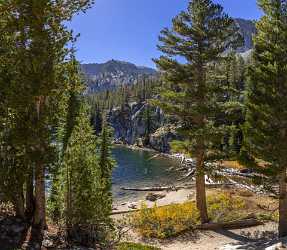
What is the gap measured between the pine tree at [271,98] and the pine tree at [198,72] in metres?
2.90

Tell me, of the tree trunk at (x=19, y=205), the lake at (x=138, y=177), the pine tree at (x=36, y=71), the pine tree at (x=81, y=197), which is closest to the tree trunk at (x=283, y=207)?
the pine tree at (x=81, y=197)

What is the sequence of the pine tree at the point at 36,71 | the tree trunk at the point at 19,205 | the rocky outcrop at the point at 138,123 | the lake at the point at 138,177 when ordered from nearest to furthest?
1. the pine tree at the point at 36,71
2. the tree trunk at the point at 19,205
3. the lake at the point at 138,177
4. the rocky outcrop at the point at 138,123

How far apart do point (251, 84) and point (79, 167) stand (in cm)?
1017

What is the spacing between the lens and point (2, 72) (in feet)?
46.0

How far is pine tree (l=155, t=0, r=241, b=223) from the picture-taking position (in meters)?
22.1

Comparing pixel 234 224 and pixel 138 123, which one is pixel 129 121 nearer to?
pixel 138 123

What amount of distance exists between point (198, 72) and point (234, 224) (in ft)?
31.8

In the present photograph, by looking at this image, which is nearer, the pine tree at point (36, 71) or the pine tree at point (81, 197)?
the pine tree at point (36, 71)

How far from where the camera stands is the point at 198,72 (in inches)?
896

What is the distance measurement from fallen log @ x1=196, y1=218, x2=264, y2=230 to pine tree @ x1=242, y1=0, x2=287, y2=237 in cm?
419

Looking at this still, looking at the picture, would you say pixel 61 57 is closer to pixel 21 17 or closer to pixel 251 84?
pixel 21 17

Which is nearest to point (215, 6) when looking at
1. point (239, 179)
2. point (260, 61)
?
point (260, 61)

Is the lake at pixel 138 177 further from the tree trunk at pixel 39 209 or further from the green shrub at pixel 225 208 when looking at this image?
the tree trunk at pixel 39 209

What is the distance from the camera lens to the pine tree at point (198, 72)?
2206cm
